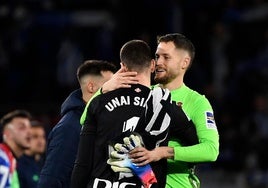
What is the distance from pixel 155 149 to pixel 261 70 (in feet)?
27.2

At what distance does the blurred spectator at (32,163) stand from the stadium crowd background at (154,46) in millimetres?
3745

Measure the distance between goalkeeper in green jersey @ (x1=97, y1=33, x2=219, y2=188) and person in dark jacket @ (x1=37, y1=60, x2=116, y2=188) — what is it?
66cm

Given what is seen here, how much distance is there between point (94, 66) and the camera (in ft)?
22.0

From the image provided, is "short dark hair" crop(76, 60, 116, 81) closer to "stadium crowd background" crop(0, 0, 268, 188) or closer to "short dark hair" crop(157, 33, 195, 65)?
"short dark hair" crop(157, 33, 195, 65)

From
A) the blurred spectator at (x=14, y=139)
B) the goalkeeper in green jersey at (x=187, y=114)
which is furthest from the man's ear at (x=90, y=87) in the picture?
the blurred spectator at (x=14, y=139)

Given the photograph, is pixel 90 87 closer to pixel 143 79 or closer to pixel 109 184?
pixel 143 79

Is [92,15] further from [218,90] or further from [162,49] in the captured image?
[162,49]

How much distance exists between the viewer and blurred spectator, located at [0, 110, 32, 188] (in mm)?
8219

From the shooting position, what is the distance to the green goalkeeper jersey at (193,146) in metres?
5.68

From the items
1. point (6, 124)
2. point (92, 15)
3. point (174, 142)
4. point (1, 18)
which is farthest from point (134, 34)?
point (174, 142)

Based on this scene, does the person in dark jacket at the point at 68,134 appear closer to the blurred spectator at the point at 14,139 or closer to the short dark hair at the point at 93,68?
the short dark hair at the point at 93,68

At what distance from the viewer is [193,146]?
5.71m

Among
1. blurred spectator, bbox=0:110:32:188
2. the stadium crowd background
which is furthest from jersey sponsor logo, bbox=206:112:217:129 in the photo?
the stadium crowd background

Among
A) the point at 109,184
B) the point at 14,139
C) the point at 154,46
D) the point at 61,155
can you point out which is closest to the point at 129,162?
the point at 109,184
